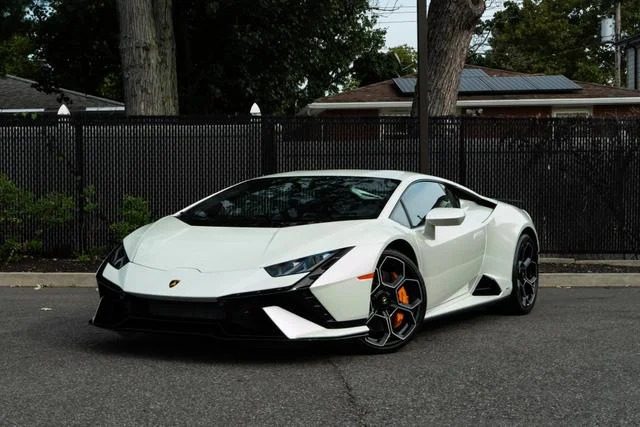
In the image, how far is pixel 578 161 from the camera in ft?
42.2

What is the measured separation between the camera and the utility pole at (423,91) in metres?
11.6

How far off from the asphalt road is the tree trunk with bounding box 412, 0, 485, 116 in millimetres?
7853

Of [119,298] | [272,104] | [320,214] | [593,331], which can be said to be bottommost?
[593,331]

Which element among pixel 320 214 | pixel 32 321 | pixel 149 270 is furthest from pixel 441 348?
pixel 32 321

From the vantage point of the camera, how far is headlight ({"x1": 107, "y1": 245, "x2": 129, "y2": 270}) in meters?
6.00

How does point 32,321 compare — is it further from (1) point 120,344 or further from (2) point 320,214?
(2) point 320,214

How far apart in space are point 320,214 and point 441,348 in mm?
1280

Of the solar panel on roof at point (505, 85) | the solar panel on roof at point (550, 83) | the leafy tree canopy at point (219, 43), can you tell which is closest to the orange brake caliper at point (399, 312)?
the leafy tree canopy at point (219, 43)

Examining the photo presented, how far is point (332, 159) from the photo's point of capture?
42.0 ft

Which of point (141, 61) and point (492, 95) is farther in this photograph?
point (492, 95)

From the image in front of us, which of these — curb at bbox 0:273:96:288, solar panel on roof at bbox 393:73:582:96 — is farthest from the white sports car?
solar panel on roof at bbox 393:73:582:96

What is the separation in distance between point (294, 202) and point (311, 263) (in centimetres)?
122

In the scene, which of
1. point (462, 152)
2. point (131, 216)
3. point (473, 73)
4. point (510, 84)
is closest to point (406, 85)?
point (510, 84)

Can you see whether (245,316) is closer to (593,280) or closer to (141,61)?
(593,280)
